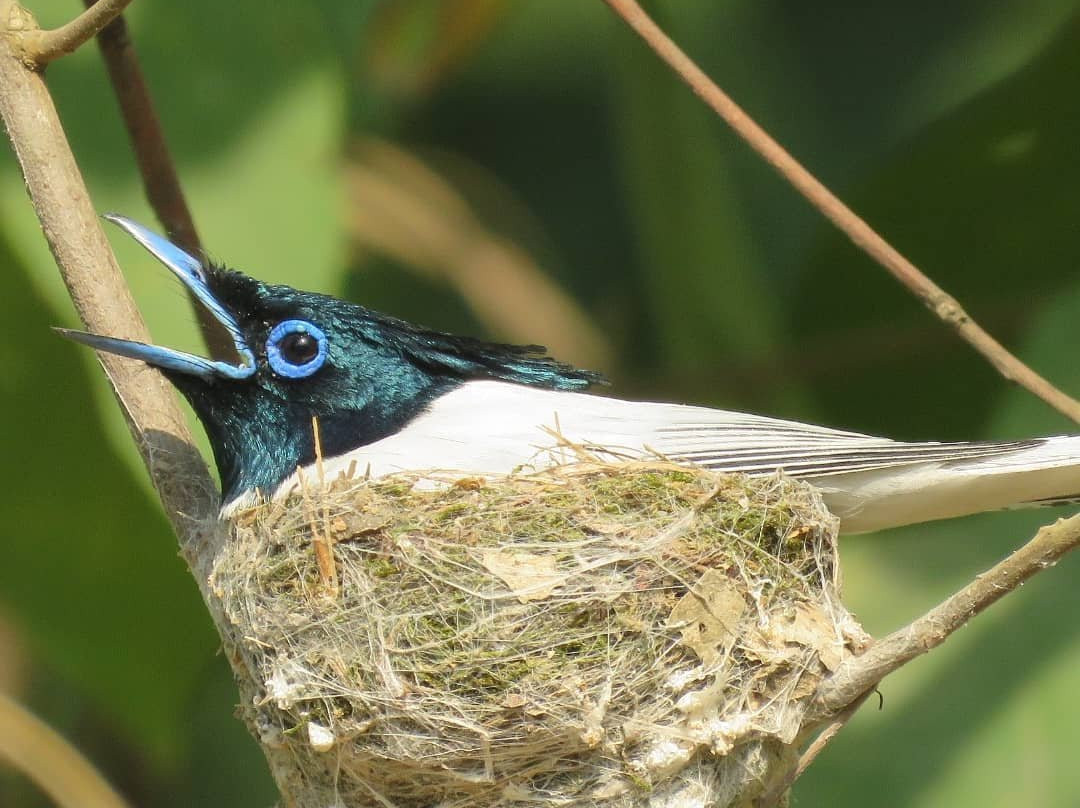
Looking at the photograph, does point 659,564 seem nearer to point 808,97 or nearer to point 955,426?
point 955,426

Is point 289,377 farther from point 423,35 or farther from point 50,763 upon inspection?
point 423,35

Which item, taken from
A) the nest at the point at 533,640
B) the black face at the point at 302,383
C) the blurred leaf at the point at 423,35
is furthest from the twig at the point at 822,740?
the blurred leaf at the point at 423,35

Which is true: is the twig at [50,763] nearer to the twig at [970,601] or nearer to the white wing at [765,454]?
the white wing at [765,454]

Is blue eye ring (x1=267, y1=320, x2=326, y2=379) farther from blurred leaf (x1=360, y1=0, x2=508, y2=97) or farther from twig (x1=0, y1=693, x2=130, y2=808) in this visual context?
blurred leaf (x1=360, y1=0, x2=508, y2=97)

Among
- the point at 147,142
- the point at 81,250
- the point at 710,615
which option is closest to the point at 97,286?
the point at 81,250

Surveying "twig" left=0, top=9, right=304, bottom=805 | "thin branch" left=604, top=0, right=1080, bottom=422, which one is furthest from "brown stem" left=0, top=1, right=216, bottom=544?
"thin branch" left=604, top=0, right=1080, bottom=422

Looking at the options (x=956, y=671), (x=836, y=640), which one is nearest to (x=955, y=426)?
(x=956, y=671)

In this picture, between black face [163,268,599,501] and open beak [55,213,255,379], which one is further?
black face [163,268,599,501]
